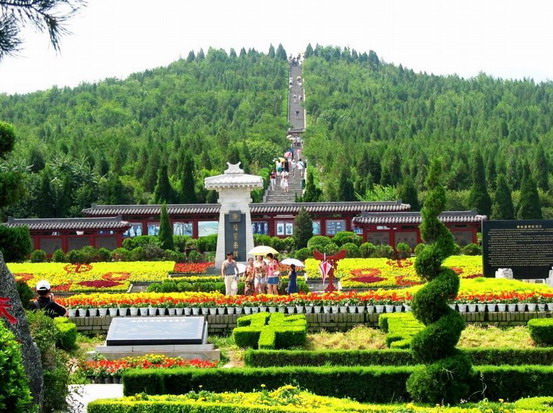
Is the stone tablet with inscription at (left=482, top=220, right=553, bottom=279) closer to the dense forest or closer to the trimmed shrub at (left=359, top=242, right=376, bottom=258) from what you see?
the dense forest

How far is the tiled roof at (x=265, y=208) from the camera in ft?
160

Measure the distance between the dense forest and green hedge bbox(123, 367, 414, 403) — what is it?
13.8 metres

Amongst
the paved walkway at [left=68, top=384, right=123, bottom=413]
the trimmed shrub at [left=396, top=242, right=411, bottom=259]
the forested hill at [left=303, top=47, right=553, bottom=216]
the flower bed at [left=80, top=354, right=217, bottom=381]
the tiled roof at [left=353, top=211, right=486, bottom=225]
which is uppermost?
the forested hill at [left=303, top=47, right=553, bottom=216]

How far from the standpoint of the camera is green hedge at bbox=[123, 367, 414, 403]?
1543 cm

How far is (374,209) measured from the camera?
159ft

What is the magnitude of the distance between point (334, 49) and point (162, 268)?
466 feet

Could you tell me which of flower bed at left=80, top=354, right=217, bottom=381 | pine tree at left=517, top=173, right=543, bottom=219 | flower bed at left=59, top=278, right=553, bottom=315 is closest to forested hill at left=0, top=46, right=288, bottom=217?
pine tree at left=517, top=173, right=543, bottom=219

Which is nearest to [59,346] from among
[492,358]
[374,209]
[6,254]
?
[6,254]

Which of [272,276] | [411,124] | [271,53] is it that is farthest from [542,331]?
[271,53]

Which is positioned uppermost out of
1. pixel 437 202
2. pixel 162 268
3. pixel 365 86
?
pixel 365 86

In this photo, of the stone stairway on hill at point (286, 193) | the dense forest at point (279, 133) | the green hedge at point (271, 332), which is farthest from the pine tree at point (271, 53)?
the green hedge at point (271, 332)

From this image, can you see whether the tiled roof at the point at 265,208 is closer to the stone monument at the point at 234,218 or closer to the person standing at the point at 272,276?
the stone monument at the point at 234,218

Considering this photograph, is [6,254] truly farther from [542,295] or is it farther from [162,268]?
[162,268]

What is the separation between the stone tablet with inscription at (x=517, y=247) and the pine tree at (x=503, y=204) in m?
22.8
